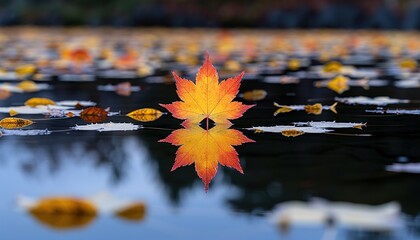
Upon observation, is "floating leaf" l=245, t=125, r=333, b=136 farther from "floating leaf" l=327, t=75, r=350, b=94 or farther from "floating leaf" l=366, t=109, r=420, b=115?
"floating leaf" l=327, t=75, r=350, b=94

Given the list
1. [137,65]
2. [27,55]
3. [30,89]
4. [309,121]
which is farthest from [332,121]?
[27,55]

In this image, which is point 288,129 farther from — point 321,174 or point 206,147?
point 321,174

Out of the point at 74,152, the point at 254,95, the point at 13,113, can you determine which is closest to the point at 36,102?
the point at 13,113

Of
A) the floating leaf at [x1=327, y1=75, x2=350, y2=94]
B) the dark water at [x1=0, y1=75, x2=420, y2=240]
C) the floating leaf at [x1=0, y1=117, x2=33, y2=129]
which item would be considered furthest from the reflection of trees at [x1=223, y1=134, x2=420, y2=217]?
the floating leaf at [x1=327, y1=75, x2=350, y2=94]

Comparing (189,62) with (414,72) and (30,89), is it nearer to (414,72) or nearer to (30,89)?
(414,72)

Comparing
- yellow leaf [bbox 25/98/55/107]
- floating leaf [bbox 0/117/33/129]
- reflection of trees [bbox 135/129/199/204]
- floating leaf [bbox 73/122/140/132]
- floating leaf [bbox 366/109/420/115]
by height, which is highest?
yellow leaf [bbox 25/98/55/107]

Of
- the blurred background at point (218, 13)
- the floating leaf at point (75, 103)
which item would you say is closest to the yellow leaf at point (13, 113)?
the floating leaf at point (75, 103)

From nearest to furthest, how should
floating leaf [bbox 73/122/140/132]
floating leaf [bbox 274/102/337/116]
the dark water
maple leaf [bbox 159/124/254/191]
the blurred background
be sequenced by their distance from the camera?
1. the dark water
2. maple leaf [bbox 159/124/254/191]
3. floating leaf [bbox 73/122/140/132]
4. floating leaf [bbox 274/102/337/116]
5. the blurred background
